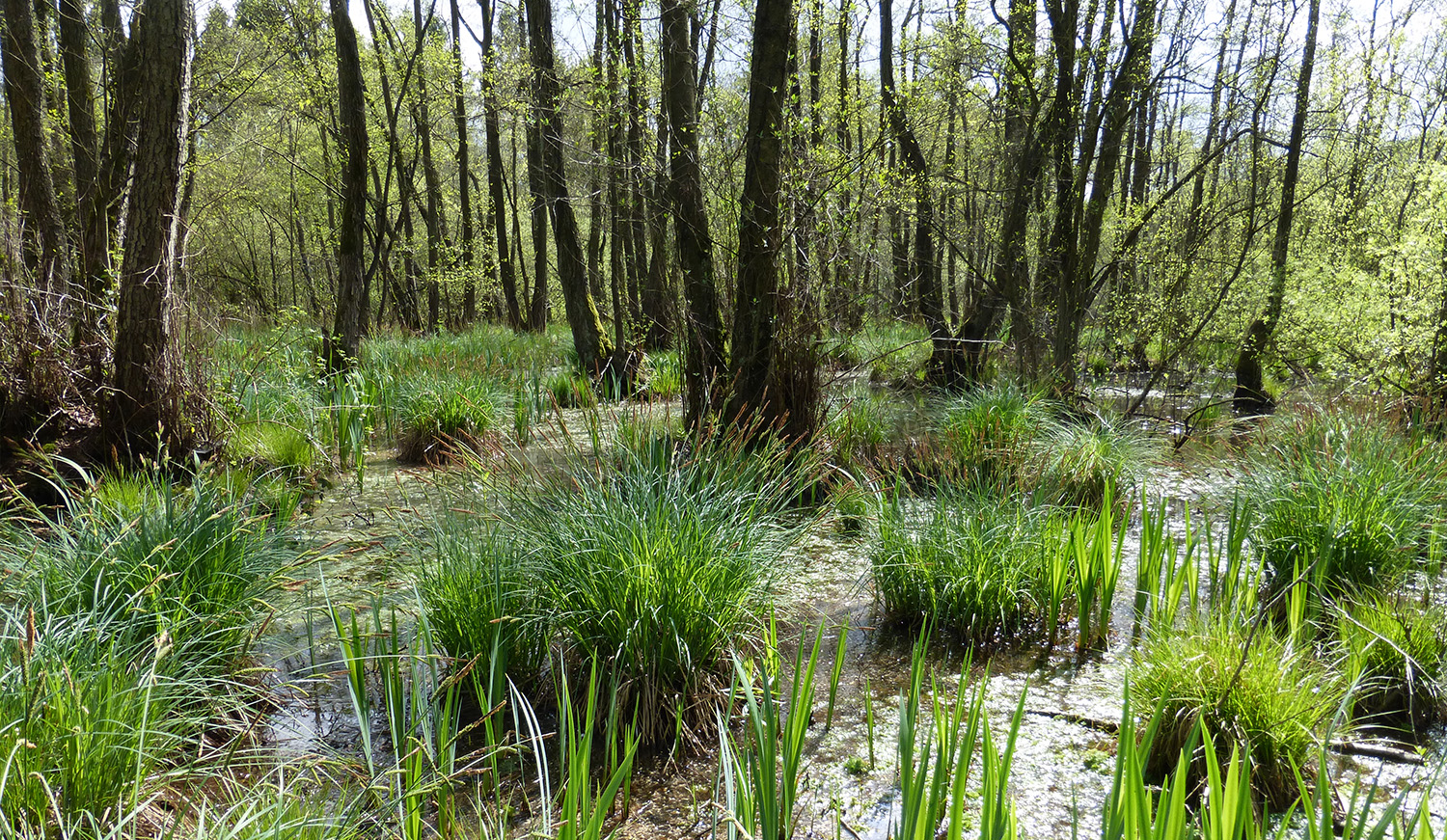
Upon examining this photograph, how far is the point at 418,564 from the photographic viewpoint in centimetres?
282

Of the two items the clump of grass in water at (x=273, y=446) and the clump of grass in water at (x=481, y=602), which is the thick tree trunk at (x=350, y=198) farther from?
the clump of grass in water at (x=481, y=602)

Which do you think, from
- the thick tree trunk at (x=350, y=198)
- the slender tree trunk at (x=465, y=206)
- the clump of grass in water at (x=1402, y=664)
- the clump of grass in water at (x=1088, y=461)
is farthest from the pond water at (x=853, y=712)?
the slender tree trunk at (x=465, y=206)

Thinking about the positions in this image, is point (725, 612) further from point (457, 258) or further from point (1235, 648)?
point (457, 258)

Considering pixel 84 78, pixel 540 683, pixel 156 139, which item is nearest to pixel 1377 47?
pixel 540 683

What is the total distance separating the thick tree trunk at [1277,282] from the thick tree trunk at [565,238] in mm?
7568

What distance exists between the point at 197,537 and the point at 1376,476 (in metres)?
4.70

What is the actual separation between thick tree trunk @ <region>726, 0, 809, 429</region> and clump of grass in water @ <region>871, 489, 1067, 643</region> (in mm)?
1877

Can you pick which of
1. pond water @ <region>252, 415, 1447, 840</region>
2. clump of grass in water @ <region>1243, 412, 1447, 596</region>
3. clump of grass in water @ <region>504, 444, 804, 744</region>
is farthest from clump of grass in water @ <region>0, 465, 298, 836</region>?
clump of grass in water @ <region>1243, 412, 1447, 596</region>

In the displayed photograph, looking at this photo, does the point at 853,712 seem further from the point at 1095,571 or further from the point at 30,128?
the point at 30,128

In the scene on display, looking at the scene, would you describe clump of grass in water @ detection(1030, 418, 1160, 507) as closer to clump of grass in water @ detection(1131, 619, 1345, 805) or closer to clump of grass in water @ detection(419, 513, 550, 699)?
clump of grass in water @ detection(1131, 619, 1345, 805)

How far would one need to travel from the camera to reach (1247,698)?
2258 millimetres

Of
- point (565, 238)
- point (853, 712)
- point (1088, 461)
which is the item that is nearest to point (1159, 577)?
point (853, 712)

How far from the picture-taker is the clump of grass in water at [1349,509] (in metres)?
3.31

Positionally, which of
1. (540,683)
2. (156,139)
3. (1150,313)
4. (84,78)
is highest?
(84,78)
